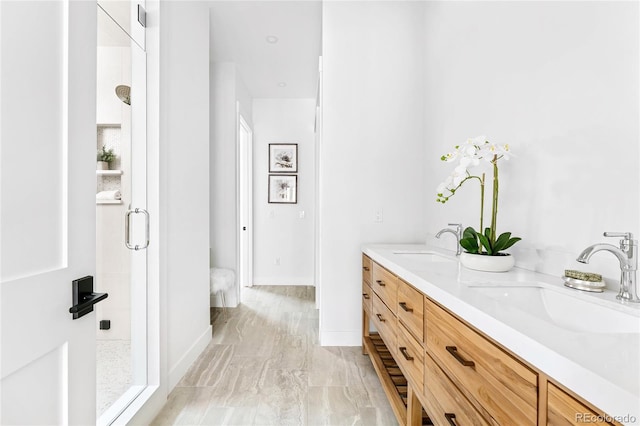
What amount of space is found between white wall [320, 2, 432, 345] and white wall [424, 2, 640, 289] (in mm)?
615

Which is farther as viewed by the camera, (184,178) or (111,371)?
(184,178)

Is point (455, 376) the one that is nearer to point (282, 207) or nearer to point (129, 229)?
point (129, 229)

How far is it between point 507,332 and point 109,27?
1.86 metres

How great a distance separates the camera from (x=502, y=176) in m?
1.54

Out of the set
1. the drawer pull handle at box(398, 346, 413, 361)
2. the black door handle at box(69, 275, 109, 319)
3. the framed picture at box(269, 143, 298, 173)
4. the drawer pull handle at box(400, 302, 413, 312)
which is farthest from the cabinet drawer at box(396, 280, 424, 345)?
the framed picture at box(269, 143, 298, 173)

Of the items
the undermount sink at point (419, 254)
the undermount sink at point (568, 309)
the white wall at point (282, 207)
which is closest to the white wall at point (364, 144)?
the undermount sink at point (419, 254)

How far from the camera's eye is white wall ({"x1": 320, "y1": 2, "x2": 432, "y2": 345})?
2502mm

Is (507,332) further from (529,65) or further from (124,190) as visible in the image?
(124,190)

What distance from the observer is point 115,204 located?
4.97 feet

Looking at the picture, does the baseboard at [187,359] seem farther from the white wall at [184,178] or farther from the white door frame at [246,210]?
the white door frame at [246,210]

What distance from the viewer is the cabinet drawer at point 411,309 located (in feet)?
3.91

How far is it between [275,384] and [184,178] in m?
1.42

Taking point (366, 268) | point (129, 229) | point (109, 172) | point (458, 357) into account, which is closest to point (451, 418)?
point (458, 357)

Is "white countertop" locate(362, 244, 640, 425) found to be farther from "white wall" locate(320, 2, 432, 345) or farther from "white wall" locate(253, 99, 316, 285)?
"white wall" locate(253, 99, 316, 285)
